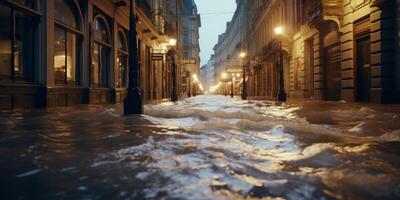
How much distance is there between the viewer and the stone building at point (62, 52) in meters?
10.0

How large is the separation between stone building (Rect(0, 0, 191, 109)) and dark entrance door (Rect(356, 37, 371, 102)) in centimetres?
1141

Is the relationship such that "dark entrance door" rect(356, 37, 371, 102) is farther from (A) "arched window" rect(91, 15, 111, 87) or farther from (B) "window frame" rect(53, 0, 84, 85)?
(B) "window frame" rect(53, 0, 84, 85)

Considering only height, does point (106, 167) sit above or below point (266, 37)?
below

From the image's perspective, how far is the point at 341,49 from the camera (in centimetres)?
1877

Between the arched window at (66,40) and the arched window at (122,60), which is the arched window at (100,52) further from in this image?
the arched window at (122,60)

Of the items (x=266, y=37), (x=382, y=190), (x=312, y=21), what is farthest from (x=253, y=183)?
(x=266, y=37)

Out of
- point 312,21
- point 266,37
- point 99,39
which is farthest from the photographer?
point 266,37

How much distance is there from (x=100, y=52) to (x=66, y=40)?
12.4 ft

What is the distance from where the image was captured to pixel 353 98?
17.1 metres

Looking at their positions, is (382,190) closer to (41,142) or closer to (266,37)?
(41,142)

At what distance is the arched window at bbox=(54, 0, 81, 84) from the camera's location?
12594 millimetres

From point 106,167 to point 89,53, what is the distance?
13.0m

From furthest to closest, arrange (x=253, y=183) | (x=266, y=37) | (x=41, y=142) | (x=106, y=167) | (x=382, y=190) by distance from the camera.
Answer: (x=266, y=37), (x=41, y=142), (x=106, y=167), (x=253, y=183), (x=382, y=190)

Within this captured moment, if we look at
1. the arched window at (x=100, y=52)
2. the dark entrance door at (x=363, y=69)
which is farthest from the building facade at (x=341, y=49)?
the arched window at (x=100, y=52)
